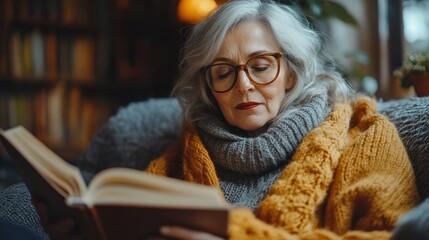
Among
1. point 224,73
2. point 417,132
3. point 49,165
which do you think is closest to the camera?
point 49,165

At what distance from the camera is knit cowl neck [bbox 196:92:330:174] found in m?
1.20

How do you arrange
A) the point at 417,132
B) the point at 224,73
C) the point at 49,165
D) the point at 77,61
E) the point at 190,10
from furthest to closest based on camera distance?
the point at 77,61 < the point at 190,10 < the point at 224,73 < the point at 417,132 < the point at 49,165

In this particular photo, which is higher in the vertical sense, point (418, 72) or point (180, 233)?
point (418, 72)

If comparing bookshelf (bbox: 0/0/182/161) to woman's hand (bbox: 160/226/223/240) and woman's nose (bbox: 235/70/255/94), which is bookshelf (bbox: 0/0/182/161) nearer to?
woman's nose (bbox: 235/70/255/94)

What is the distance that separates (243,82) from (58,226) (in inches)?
21.6

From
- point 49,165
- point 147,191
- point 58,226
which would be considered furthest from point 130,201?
point 58,226

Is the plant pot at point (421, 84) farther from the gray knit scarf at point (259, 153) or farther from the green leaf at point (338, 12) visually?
the green leaf at point (338, 12)

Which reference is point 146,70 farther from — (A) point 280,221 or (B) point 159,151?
(A) point 280,221

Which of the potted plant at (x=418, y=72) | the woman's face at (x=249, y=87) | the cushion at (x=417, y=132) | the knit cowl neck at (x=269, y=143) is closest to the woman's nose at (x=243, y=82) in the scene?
the woman's face at (x=249, y=87)

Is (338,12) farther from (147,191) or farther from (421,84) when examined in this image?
(147,191)

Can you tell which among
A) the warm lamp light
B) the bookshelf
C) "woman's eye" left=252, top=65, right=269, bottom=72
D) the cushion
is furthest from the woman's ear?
the bookshelf

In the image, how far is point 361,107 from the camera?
4.19 feet

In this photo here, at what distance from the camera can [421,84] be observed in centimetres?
137

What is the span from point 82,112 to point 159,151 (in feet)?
4.43
